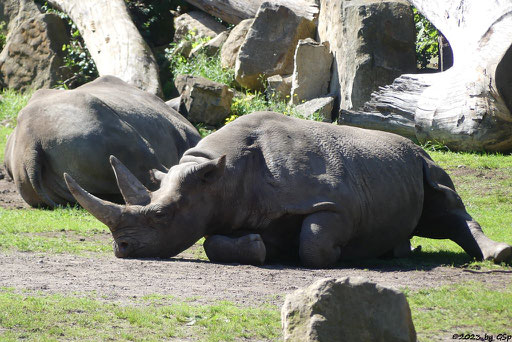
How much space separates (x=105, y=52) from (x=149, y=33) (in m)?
3.89

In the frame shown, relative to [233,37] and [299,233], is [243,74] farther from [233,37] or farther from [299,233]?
[299,233]

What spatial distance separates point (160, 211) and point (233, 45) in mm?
11105

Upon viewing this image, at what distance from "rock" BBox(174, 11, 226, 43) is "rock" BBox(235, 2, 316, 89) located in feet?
8.26

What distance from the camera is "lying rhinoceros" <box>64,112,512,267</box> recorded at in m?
7.73

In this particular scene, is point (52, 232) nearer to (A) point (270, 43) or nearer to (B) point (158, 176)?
(B) point (158, 176)

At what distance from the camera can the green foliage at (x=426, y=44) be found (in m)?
18.1

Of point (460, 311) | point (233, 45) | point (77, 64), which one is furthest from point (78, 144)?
point (77, 64)

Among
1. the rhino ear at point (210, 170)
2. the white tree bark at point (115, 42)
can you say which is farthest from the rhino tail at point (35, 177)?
the white tree bark at point (115, 42)

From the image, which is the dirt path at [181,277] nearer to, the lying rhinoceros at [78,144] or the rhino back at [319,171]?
the rhino back at [319,171]

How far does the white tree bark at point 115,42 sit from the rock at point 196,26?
228 cm

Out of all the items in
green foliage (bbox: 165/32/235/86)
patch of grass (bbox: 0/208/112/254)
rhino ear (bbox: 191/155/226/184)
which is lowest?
patch of grass (bbox: 0/208/112/254)

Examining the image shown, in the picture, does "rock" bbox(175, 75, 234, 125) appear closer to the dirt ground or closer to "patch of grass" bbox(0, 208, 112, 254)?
"patch of grass" bbox(0, 208, 112, 254)

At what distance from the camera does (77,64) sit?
19422mm

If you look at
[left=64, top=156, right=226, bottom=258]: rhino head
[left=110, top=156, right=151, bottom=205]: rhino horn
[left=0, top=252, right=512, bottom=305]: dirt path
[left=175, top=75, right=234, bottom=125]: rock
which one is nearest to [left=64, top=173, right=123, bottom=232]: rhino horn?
[left=64, top=156, right=226, bottom=258]: rhino head
